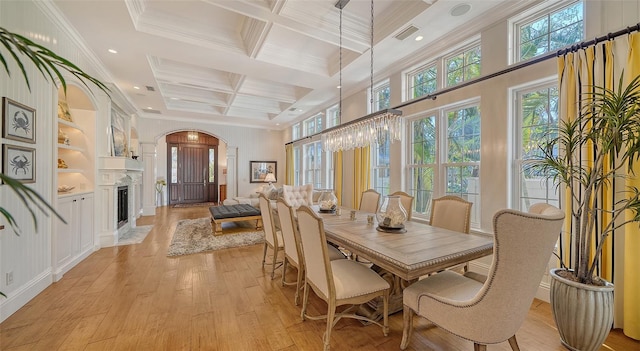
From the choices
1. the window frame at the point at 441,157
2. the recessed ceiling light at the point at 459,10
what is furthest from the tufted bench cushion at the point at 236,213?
the recessed ceiling light at the point at 459,10

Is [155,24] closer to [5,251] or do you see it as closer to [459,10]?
[5,251]

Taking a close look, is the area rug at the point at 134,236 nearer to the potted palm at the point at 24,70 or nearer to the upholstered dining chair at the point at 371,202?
the upholstered dining chair at the point at 371,202

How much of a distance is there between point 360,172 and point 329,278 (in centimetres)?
336

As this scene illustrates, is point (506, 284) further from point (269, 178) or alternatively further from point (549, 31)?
point (269, 178)

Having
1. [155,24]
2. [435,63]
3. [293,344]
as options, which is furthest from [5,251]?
[435,63]

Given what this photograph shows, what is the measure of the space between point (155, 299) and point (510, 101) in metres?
4.26

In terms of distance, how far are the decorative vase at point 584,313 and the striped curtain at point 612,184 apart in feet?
1.68

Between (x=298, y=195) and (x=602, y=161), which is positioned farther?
(x=298, y=195)

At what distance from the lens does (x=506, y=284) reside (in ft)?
4.53

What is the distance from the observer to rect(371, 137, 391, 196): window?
4.77 metres

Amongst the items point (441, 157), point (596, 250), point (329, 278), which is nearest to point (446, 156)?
point (441, 157)

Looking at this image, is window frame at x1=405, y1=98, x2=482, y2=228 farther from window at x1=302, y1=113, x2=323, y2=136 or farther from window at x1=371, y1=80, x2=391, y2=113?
window at x1=302, y1=113, x2=323, y2=136

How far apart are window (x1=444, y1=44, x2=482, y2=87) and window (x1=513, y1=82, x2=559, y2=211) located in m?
0.69

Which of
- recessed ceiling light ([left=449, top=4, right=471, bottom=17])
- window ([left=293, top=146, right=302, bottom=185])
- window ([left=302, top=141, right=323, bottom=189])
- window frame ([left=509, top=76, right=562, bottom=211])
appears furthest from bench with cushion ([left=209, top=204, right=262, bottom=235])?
recessed ceiling light ([left=449, top=4, right=471, bottom=17])
